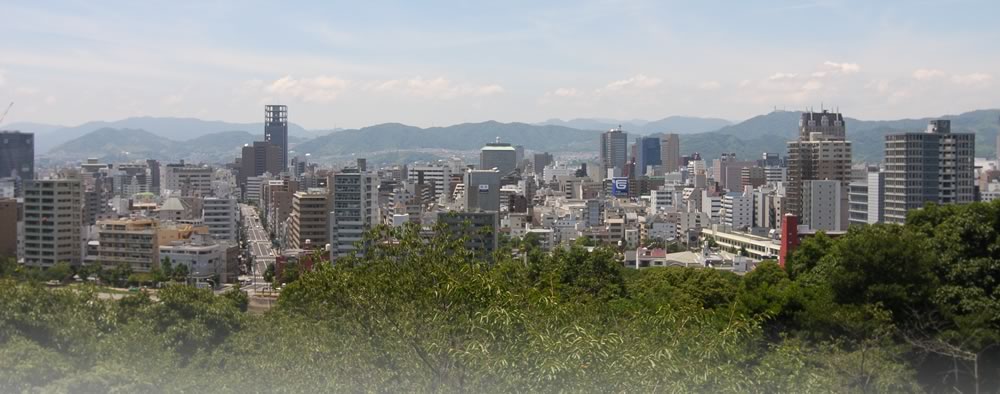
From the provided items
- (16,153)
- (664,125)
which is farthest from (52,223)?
(664,125)

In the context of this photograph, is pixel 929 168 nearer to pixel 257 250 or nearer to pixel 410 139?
pixel 257 250

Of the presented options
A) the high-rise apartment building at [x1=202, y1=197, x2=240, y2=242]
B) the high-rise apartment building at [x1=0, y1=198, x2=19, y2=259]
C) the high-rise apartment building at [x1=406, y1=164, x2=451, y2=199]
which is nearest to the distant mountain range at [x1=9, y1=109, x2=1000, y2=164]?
the high-rise apartment building at [x1=202, y1=197, x2=240, y2=242]

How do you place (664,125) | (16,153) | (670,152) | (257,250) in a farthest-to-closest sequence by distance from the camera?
1. (664,125)
2. (670,152)
3. (16,153)
4. (257,250)

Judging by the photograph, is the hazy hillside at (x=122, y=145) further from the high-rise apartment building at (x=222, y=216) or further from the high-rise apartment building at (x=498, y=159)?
the high-rise apartment building at (x=222, y=216)

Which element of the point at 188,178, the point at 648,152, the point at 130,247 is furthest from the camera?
the point at 648,152

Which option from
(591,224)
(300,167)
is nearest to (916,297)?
(591,224)

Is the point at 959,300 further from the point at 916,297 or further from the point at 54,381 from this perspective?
the point at 54,381

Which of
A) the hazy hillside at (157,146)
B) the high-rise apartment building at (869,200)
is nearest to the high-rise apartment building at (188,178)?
the hazy hillside at (157,146)
